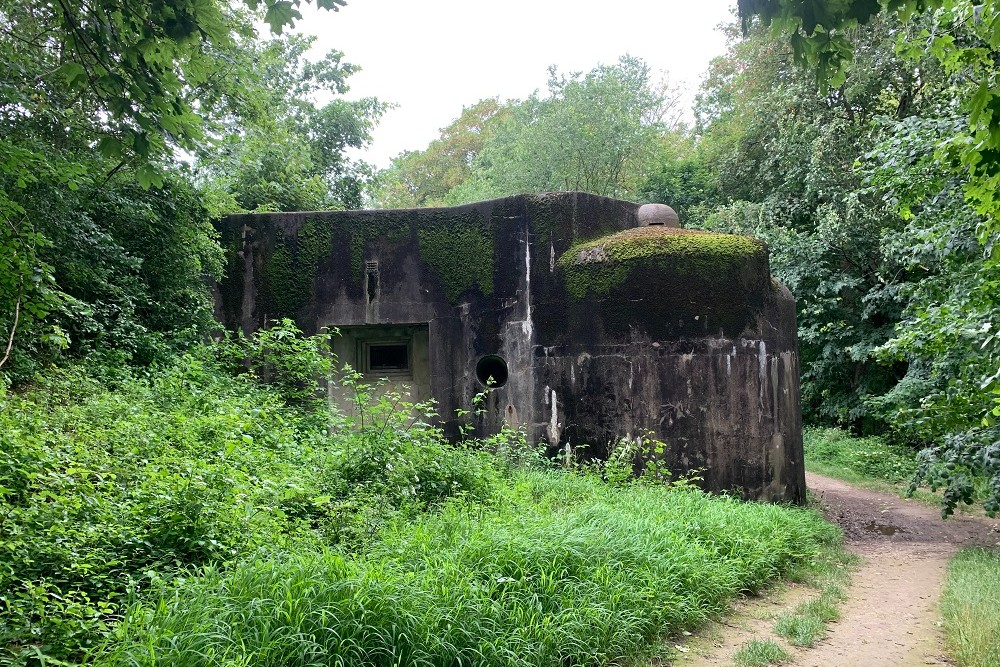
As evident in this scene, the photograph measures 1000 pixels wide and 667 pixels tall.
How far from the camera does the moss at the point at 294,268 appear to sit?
35.4ft

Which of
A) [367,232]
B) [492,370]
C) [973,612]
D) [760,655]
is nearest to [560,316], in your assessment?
[492,370]

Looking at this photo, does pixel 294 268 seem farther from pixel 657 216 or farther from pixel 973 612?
pixel 973 612

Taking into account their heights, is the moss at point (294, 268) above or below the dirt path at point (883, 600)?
above

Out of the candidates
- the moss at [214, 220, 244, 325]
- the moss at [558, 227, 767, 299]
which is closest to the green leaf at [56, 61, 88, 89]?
the moss at [558, 227, 767, 299]

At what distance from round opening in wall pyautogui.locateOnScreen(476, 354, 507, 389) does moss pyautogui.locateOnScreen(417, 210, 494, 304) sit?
0.88m

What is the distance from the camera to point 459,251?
34.8 ft

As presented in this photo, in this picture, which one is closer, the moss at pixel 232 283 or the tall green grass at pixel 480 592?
the tall green grass at pixel 480 592

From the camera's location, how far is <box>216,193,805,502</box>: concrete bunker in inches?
362

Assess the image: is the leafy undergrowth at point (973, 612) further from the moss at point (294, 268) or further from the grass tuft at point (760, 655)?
the moss at point (294, 268)

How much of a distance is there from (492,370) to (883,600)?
17.8 feet

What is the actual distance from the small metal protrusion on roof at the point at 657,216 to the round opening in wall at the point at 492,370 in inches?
106

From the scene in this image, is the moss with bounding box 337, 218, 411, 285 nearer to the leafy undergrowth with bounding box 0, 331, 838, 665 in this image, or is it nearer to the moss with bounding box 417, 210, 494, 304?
the moss with bounding box 417, 210, 494, 304

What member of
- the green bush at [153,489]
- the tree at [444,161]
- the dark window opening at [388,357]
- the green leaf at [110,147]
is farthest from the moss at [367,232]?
the tree at [444,161]

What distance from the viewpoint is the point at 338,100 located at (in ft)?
66.9
